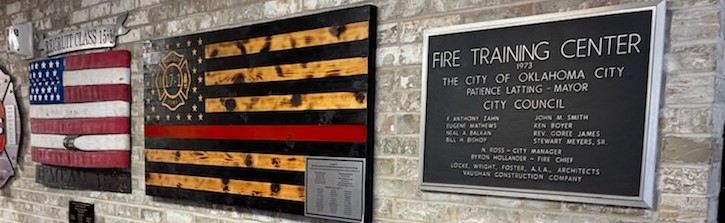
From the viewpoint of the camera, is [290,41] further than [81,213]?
No

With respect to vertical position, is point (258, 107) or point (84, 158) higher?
point (258, 107)

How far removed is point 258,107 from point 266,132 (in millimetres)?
135

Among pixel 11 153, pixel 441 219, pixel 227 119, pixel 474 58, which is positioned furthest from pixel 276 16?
pixel 11 153

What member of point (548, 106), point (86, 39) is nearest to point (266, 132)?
point (548, 106)

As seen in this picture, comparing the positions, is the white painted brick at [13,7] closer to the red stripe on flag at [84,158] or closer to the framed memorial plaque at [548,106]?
the red stripe on flag at [84,158]

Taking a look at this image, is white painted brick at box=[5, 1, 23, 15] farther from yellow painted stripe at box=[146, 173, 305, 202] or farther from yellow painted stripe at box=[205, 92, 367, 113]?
yellow painted stripe at box=[205, 92, 367, 113]

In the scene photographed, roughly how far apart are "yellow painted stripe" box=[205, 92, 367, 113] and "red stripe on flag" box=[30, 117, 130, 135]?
82 centimetres

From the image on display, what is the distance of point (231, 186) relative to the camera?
97.9 inches

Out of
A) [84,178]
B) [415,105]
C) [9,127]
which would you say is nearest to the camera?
[415,105]

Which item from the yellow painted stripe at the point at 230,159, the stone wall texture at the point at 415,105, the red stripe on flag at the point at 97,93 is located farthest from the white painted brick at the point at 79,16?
the yellow painted stripe at the point at 230,159

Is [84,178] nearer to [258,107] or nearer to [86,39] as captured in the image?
[86,39]

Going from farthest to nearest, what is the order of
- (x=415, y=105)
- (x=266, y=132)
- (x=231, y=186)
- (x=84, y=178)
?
(x=84, y=178)
(x=231, y=186)
(x=266, y=132)
(x=415, y=105)

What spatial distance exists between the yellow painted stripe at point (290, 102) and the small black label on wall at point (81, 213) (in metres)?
1.46

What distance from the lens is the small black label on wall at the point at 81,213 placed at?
327cm
